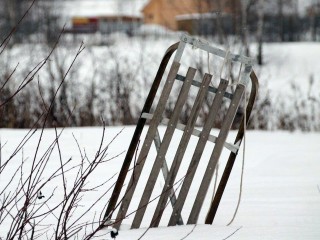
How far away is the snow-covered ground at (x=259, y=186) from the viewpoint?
3.11 m

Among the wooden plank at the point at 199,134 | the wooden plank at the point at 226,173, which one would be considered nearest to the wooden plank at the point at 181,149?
the wooden plank at the point at 199,134

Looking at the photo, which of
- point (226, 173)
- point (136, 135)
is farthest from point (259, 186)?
point (136, 135)

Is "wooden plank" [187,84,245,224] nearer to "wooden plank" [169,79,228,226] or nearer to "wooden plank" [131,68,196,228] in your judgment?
"wooden plank" [169,79,228,226]

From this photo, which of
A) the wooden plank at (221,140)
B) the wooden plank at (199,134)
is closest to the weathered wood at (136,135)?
the wooden plank at (199,134)

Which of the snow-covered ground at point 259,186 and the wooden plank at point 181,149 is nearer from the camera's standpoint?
the snow-covered ground at point 259,186

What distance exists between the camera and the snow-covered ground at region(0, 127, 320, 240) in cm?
311

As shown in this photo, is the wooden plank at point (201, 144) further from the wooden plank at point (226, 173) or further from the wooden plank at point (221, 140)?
the wooden plank at point (226, 173)

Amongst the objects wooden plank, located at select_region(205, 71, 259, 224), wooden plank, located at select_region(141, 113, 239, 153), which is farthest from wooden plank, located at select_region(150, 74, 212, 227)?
wooden plank, located at select_region(205, 71, 259, 224)

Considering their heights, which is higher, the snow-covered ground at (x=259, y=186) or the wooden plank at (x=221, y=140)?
the wooden plank at (x=221, y=140)

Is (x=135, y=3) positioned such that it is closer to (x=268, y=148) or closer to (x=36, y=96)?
(x=36, y=96)

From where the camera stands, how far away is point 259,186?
14.9 feet

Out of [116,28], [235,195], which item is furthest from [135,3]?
[235,195]

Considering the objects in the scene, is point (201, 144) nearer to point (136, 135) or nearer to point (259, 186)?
point (136, 135)

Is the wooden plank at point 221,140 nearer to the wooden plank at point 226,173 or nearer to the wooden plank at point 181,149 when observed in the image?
the wooden plank at point 226,173
